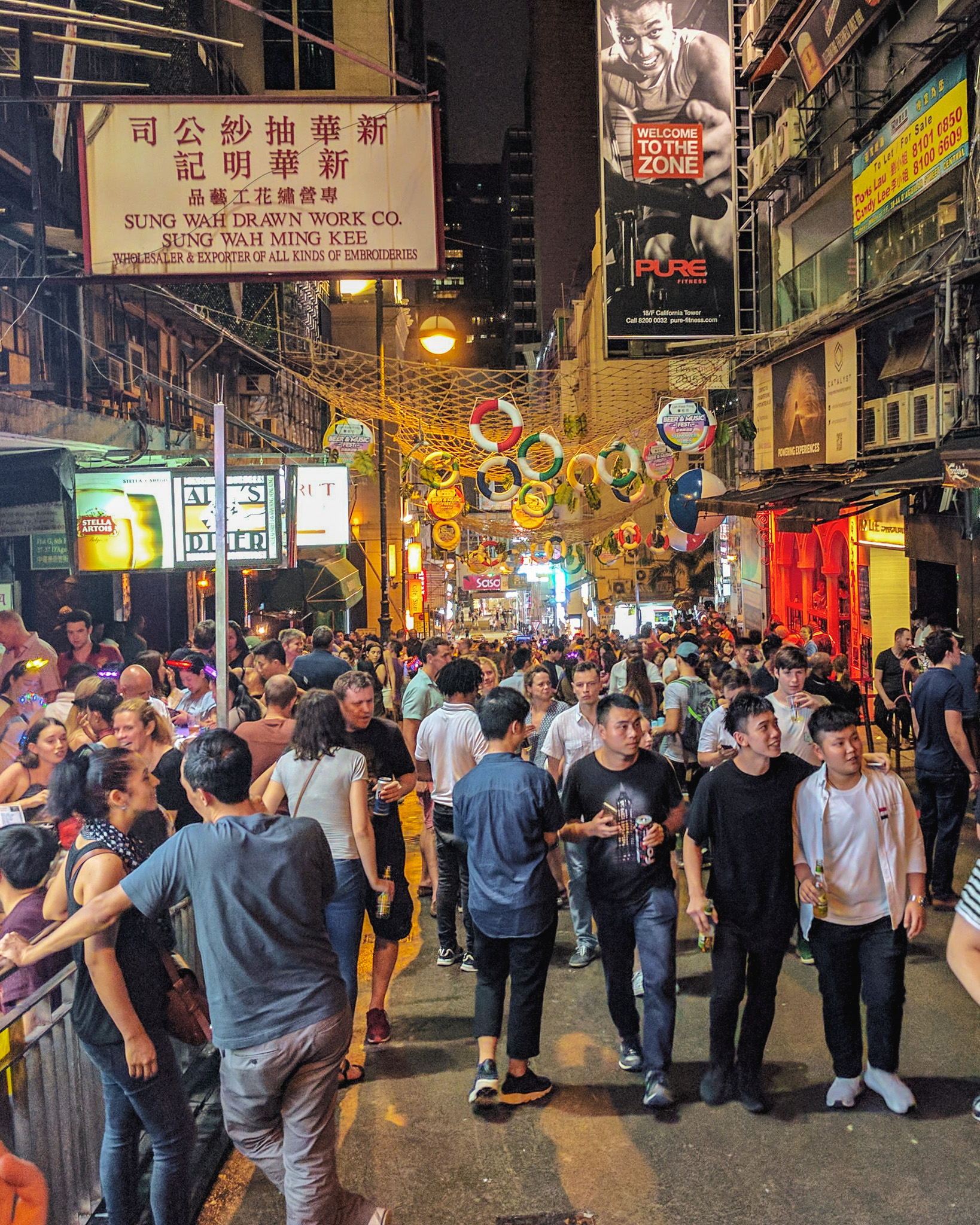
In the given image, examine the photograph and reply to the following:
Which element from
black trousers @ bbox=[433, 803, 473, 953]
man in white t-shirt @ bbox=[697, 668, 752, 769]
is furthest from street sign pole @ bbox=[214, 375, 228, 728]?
man in white t-shirt @ bbox=[697, 668, 752, 769]

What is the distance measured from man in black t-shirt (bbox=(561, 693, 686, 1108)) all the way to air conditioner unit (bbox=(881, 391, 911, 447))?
1376cm

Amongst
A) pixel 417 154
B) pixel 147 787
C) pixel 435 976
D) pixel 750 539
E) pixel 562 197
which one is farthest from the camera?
pixel 562 197

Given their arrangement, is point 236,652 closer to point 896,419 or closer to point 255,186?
point 255,186

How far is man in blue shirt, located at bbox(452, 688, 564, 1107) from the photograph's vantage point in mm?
4809

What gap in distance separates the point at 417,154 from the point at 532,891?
5813 mm

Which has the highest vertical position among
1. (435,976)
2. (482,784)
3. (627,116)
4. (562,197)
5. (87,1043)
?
(562,197)

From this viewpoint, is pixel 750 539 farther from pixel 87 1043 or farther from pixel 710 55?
pixel 87 1043

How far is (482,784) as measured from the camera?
489 cm

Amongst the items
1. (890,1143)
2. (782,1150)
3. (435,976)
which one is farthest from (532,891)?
(435,976)

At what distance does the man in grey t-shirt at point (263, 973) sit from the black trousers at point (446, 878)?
3437 mm

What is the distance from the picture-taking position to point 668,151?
16.1 m

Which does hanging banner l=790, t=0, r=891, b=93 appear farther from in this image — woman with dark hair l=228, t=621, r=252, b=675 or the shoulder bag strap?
the shoulder bag strap

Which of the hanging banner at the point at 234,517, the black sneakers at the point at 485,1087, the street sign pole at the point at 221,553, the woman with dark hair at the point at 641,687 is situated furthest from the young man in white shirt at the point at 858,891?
the hanging banner at the point at 234,517

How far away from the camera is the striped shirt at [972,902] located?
9.53ft
